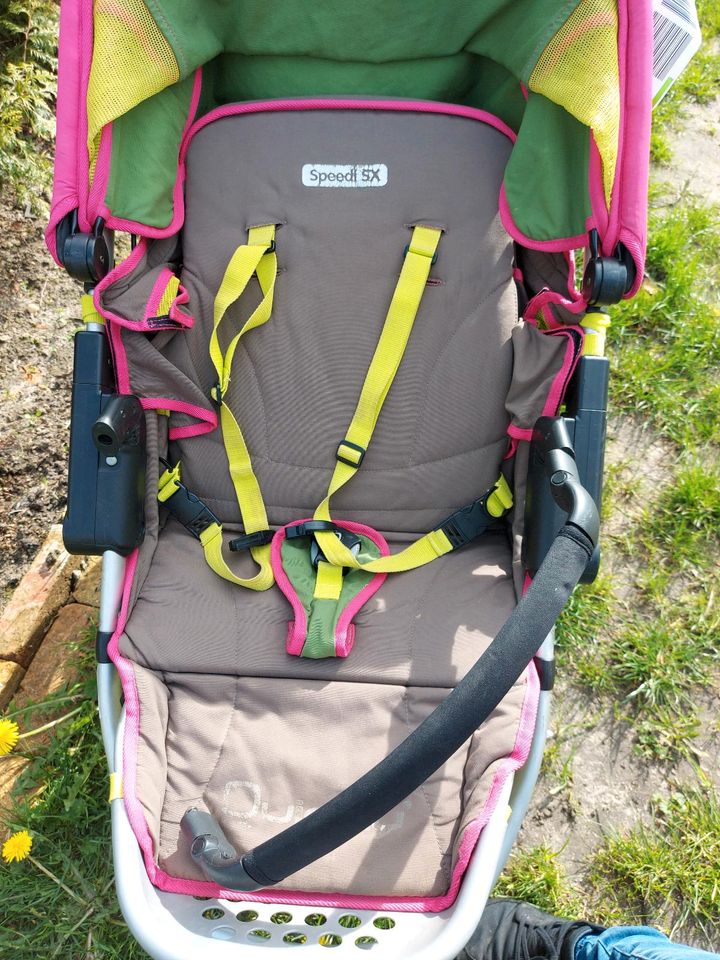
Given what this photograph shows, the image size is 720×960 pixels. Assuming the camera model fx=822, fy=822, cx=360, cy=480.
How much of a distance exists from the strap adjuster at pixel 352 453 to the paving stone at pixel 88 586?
0.76 meters

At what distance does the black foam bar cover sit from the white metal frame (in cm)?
27

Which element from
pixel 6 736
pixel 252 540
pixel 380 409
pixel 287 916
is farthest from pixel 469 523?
pixel 6 736

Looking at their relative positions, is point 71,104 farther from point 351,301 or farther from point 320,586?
point 320,586

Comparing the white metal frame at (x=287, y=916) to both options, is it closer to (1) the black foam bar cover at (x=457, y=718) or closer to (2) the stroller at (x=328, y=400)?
(2) the stroller at (x=328, y=400)

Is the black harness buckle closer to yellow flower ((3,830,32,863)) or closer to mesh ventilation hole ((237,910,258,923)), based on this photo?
mesh ventilation hole ((237,910,258,923))

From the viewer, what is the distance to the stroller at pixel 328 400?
1325 millimetres

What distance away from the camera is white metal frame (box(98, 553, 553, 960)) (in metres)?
1.18

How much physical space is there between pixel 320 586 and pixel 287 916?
0.56 m

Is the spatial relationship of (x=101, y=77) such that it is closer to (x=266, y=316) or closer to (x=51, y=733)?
(x=266, y=316)

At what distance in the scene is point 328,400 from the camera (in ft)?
5.31

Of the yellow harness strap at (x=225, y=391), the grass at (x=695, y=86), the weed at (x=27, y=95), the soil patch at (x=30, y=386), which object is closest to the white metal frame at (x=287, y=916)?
the yellow harness strap at (x=225, y=391)

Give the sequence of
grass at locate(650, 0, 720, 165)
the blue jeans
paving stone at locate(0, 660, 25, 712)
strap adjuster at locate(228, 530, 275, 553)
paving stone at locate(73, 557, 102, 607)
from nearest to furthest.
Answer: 1. the blue jeans
2. strap adjuster at locate(228, 530, 275, 553)
3. paving stone at locate(0, 660, 25, 712)
4. paving stone at locate(73, 557, 102, 607)
5. grass at locate(650, 0, 720, 165)

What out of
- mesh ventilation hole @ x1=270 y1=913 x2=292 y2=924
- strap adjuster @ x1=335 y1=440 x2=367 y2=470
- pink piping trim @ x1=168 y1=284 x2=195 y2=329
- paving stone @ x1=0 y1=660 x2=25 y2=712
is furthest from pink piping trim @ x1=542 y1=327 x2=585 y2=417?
paving stone @ x1=0 y1=660 x2=25 y2=712

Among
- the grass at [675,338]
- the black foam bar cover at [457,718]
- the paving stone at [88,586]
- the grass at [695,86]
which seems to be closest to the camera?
the black foam bar cover at [457,718]
